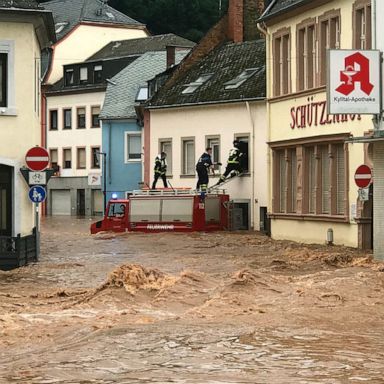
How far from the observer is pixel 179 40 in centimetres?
8475

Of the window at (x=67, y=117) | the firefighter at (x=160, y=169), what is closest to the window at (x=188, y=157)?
the firefighter at (x=160, y=169)

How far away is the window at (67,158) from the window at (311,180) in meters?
37.7

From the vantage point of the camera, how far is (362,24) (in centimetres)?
3719

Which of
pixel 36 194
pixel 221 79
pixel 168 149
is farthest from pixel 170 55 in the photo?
pixel 36 194

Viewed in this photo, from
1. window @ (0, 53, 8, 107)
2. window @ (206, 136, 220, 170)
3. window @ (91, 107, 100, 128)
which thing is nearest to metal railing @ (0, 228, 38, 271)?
window @ (0, 53, 8, 107)

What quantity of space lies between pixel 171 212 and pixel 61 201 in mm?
33581

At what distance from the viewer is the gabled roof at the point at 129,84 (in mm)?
73375

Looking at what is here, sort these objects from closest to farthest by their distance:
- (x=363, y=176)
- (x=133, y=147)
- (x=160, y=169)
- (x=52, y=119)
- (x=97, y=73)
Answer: (x=363, y=176) < (x=160, y=169) < (x=133, y=147) < (x=97, y=73) < (x=52, y=119)

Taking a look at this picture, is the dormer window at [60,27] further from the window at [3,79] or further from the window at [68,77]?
the window at [3,79]

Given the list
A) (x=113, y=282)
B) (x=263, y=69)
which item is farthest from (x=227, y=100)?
(x=113, y=282)

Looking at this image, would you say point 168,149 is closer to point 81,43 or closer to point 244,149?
point 244,149

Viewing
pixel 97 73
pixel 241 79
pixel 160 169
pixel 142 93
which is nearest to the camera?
pixel 241 79

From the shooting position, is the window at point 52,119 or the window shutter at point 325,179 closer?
the window shutter at point 325,179

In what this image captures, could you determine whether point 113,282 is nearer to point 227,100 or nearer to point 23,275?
point 23,275
